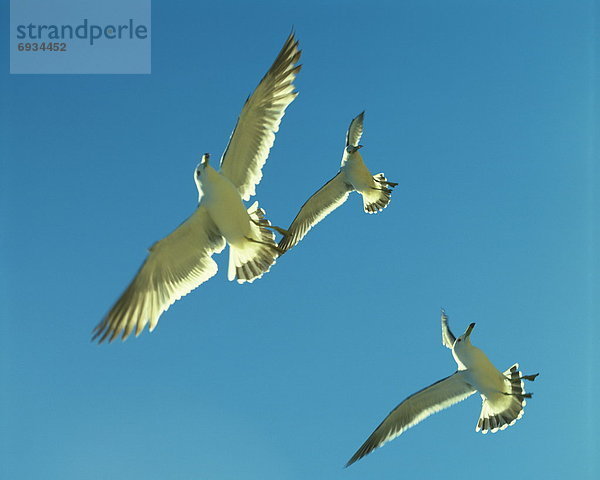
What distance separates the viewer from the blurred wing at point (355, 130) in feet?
37.0

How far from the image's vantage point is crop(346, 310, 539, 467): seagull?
8.99 meters

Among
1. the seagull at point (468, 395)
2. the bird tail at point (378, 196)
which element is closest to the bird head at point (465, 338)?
the seagull at point (468, 395)

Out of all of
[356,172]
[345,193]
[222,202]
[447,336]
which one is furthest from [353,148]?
[222,202]

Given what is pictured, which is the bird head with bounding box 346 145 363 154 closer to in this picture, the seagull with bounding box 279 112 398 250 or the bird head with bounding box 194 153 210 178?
the seagull with bounding box 279 112 398 250

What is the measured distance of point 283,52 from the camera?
7.70 m

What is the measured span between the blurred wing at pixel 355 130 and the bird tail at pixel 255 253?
148 inches

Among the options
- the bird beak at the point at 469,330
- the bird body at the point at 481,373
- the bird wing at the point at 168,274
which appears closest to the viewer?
the bird wing at the point at 168,274

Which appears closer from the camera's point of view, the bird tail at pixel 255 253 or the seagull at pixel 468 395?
the bird tail at pixel 255 253

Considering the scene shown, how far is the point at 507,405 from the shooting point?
915cm

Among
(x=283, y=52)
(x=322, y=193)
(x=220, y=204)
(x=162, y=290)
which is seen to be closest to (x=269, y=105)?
(x=283, y=52)

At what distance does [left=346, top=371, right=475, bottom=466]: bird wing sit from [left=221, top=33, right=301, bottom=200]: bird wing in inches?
135

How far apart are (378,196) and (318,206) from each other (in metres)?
0.88

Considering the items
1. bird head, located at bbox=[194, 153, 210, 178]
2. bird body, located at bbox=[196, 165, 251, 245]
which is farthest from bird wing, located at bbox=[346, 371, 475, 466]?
bird head, located at bbox=[194, 153, 210, 178]

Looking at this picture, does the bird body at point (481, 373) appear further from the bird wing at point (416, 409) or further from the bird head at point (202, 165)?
the bird head at point (202, 165)
